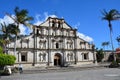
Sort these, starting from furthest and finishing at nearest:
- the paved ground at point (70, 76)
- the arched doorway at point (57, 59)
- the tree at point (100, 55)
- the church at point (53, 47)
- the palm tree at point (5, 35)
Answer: the tree at point (100, 55) → the arched doorway at point (57, 59) → the church at point (53, 47) → the palm tree at point (5, 35) → the paved ground at point (70, 76)

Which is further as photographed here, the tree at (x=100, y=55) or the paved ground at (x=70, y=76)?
the tree at (x=100, y=55)

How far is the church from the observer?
152ft

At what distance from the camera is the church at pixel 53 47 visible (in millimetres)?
46469

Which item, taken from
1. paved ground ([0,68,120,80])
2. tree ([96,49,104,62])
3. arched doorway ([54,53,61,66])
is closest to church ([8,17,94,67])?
arched doorway ([54,53,61,66])

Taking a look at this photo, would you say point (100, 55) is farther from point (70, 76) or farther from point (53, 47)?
point (70, 76)

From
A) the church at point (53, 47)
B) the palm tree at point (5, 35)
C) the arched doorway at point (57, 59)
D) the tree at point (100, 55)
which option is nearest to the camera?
the palm tree at point (5, 35)

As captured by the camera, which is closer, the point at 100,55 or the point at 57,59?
the point at 57,59

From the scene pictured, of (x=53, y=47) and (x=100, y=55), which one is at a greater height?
(x=53, y=47)

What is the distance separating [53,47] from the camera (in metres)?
50.0

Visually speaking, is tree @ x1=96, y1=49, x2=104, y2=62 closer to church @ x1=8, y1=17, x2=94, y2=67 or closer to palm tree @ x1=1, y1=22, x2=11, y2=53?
church @ x1=8, y1=17, x2=94, y2=67

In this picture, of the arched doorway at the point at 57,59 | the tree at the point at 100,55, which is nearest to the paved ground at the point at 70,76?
the arched doorway at the point at 57,59

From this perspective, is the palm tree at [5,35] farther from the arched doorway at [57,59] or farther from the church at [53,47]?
the arched doorway at [57,59]

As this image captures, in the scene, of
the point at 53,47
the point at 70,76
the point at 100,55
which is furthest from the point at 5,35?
the point at 100,55

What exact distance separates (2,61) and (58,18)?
22207 millimetres
